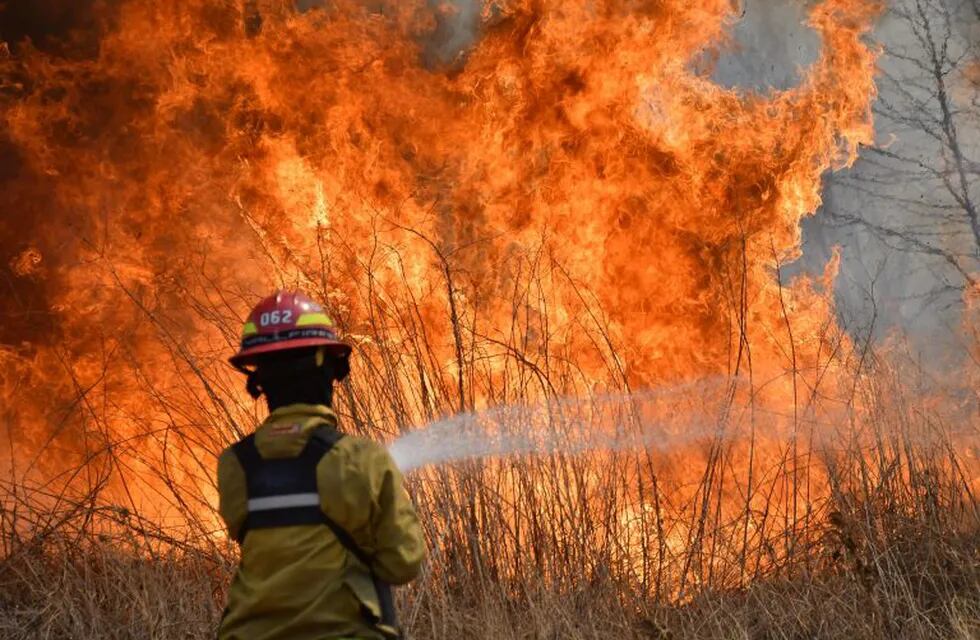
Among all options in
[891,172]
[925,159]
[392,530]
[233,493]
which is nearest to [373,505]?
[392,530]

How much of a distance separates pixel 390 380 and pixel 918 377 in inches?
132

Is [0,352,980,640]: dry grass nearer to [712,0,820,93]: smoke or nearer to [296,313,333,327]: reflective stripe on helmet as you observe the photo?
[296,313,333,327]: reflective stripe on helmet

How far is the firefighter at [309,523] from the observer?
10.2 feet

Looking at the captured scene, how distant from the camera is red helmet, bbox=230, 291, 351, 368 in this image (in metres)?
3.27

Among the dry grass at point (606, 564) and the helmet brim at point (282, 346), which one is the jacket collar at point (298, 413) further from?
the dry grass at point (606, 564)

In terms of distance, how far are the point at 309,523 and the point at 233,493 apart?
305 mm

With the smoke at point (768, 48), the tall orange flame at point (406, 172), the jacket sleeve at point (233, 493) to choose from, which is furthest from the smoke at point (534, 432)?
the smoke at point (768, 48)

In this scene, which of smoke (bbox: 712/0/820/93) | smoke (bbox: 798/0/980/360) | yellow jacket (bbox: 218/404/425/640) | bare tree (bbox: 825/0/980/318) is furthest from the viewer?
smoke (bbox: 712/0/820/93)

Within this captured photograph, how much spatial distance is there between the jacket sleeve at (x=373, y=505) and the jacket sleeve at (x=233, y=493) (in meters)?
0.30

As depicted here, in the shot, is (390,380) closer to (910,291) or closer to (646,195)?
(646,195)

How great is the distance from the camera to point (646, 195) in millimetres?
8852

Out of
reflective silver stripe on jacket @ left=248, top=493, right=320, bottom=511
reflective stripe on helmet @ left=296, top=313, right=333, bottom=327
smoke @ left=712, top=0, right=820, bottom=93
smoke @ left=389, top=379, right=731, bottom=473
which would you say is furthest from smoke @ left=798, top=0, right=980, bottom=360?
reflective silver stripe on jacket @ left=248, top=493, right=320, bottom=511

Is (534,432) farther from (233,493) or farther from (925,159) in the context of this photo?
(925,159)

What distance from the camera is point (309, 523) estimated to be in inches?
123
